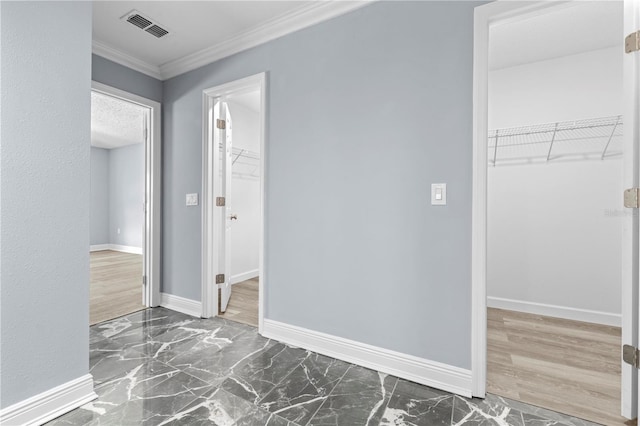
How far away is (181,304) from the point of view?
3113 millimetres

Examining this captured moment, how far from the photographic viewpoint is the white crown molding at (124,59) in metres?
2.77

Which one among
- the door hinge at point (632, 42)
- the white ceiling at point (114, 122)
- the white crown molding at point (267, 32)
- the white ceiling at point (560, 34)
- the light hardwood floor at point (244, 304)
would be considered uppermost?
the white ceiling at point (114, 122)

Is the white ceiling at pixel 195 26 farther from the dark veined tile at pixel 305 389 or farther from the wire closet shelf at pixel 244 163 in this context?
the dark veined tile at pixel 305 389

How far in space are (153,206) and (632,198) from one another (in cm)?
362

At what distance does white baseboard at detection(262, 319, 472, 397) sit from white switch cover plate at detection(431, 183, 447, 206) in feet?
3.08

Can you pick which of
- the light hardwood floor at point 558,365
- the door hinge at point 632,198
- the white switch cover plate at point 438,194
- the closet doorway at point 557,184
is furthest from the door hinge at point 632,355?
the white switch cover plate at point 438,194

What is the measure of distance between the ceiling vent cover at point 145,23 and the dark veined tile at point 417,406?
311 cm

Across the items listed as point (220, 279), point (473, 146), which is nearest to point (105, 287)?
point (220, 279)

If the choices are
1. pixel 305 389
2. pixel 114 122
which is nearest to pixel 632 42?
pixel 305 389

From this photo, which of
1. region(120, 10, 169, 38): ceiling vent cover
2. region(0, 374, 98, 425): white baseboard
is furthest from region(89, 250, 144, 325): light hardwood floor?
region(120, 10, 169, 38): ceiling vent cover

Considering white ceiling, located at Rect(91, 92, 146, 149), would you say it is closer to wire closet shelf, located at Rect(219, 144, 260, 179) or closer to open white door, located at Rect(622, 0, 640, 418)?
wire closet shelf, located at Rect(219, 144, 260, 179)

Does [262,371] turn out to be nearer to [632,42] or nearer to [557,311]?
[632,42]

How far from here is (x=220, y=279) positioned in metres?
3.06

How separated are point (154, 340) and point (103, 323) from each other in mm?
721
